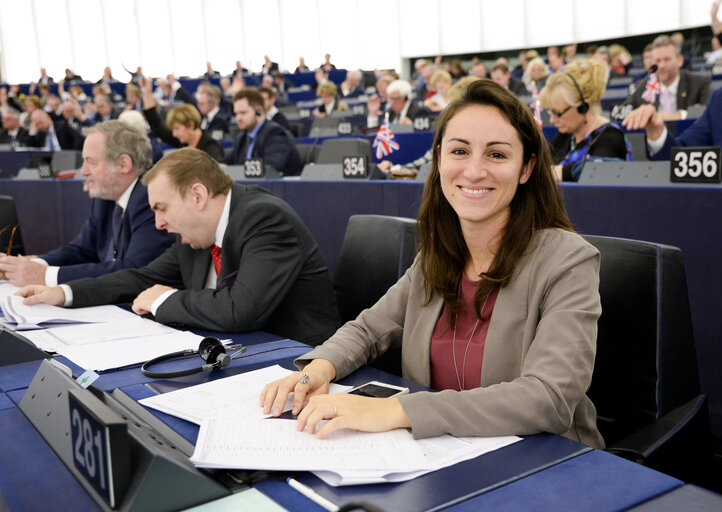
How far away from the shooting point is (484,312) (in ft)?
4.38

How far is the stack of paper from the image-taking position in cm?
87

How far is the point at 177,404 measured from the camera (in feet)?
3.76

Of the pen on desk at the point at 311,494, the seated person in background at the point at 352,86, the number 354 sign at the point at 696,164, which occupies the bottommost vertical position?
the pen on desk at the point at 311,494

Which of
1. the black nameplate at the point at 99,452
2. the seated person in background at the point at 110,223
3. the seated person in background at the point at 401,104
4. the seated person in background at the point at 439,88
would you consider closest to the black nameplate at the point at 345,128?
the seated person in background at the point at 401,104

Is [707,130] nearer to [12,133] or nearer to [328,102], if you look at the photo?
[328,102]

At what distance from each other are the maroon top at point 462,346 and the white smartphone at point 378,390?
7.0 inches

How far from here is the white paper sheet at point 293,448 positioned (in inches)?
34.7

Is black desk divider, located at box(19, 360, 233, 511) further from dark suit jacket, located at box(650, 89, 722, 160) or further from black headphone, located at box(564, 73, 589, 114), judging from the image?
dark suit jacket, located at box(650, 89, 722, 160)

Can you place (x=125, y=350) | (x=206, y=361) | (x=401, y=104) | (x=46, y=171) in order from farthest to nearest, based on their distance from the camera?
(x=401, y=104) < (x=46, y=171) < (x=125, y=350) < (x=206, y=361)

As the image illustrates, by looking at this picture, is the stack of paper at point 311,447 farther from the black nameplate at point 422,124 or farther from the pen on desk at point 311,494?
the black nameplate at point 422,124

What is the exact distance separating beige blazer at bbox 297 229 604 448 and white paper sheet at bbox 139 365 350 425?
98 millimetres

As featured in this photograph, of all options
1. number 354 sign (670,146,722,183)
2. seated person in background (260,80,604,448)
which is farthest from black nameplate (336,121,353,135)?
seated person in background (260,80,604,448)

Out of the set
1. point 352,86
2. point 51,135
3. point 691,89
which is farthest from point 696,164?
point 352,86

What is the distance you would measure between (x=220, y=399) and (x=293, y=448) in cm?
28
